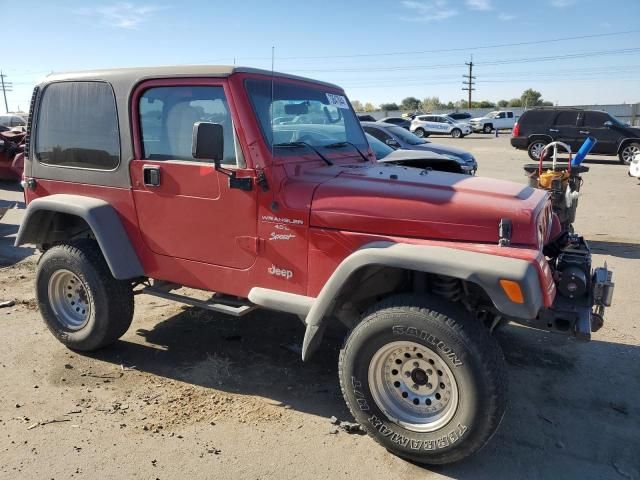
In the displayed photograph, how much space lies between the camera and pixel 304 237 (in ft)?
10.4

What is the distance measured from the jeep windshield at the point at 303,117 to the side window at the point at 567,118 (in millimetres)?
17006

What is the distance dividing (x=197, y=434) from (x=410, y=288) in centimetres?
155

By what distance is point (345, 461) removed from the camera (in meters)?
2.93

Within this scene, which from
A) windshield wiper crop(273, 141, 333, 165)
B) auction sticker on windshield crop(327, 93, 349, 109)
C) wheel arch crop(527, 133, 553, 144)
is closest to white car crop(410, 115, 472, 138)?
wheel arch crop(527, 133, 553, 144)

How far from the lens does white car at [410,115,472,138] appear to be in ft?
115

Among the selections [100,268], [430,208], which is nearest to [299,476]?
[430,208]

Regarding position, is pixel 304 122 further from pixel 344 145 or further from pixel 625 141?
pixel 625 141

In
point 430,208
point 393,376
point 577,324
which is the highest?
point 430,208

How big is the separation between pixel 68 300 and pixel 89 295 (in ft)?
1.33

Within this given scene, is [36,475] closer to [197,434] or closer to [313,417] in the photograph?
[197,434]

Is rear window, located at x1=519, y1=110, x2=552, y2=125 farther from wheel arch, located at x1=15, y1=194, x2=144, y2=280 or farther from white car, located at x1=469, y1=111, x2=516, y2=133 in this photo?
white car, located at x1=469, y1=111, x2=516, y2=133

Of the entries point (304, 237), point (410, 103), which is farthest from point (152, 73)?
point (410, 103)

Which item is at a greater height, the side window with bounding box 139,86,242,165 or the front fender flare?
the side window with bounding box 139,86,242,165

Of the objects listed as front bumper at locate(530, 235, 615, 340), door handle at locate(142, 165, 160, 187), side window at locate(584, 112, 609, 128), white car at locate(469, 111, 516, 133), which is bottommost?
front bumper at locate(530, 235, 615, 340)
